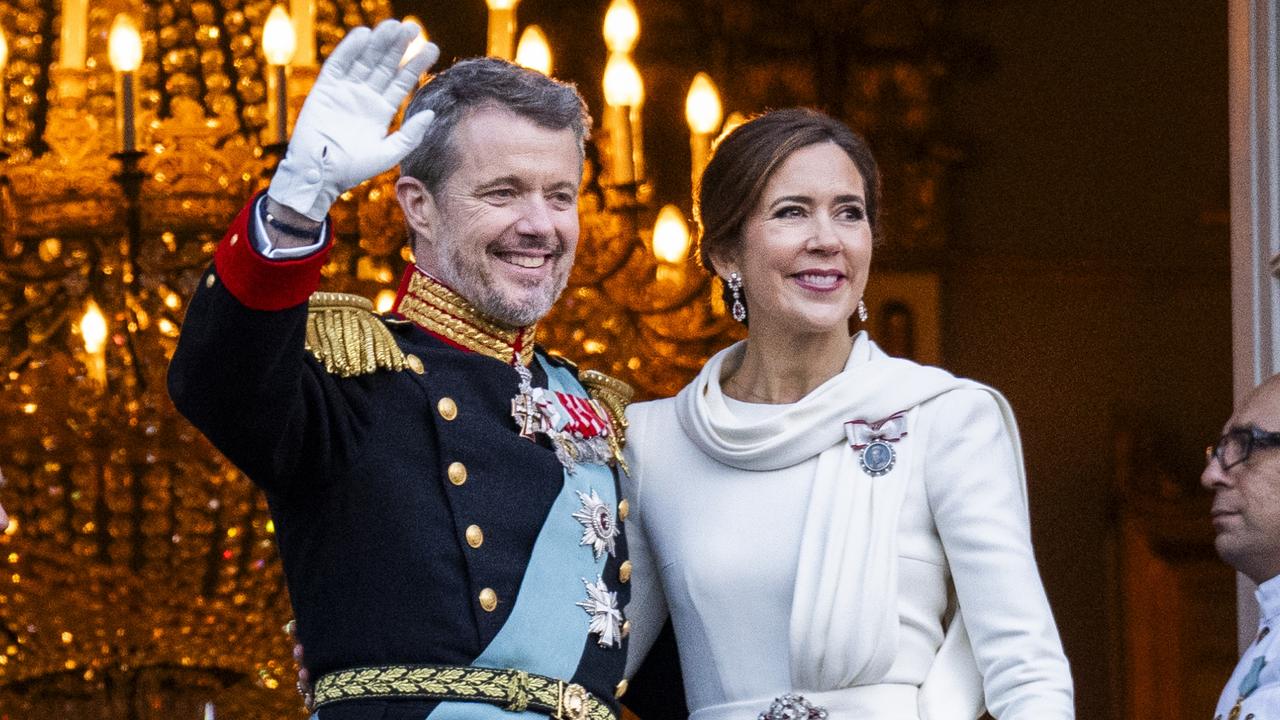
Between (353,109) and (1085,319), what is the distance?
13.6 feet

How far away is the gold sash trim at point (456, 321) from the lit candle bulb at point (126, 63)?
1095mm

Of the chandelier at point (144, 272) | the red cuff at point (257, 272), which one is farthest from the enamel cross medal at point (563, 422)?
the chandelier at point (144, 272)

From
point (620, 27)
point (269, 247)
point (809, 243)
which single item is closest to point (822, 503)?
point (809, 243)

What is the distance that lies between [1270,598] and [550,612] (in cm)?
90

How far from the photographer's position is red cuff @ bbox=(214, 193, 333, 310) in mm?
2023

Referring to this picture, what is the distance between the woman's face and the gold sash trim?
392 millimetres

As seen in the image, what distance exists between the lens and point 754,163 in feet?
9.07

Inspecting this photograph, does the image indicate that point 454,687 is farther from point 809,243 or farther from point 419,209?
point 809,243

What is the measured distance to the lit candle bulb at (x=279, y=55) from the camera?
3449mm

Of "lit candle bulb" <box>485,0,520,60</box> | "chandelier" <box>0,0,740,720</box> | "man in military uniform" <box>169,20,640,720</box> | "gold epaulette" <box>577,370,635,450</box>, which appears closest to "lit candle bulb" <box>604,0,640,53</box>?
"chandelier" <box>0,0,740,720</box>

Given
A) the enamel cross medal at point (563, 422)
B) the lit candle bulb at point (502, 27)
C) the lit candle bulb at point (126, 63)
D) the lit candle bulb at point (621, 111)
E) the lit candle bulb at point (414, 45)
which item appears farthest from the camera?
the lit candle bulb at point (621, 111)

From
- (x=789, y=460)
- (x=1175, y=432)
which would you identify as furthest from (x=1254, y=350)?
(x=1175, y=432)

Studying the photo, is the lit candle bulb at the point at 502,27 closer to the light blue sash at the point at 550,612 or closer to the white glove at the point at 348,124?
the light blue sash at the point at 550,612

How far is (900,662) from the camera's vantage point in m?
2.59
